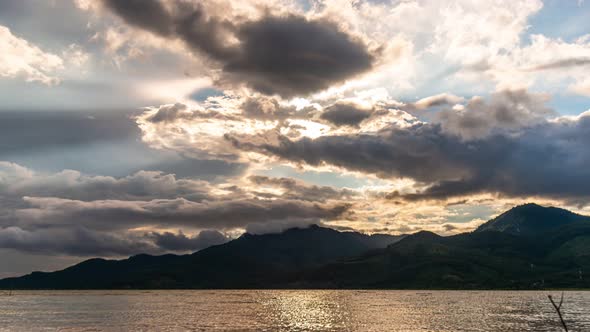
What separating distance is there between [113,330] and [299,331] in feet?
204

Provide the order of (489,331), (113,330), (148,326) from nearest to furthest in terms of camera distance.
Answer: (489,331) → (113,330) → (148,326)

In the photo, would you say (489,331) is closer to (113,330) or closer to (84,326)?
(113,330)

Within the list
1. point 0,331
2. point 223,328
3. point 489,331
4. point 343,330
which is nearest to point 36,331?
point 0,331

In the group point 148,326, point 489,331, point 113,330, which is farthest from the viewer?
point 148,326

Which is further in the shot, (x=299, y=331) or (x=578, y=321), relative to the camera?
(x=578, y=321)

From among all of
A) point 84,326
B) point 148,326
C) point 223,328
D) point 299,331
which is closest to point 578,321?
point 299,331

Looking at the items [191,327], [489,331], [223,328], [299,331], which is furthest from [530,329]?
[191,327]

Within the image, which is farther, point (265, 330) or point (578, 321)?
point (578, 321)

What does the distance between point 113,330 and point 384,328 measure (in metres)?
91.6

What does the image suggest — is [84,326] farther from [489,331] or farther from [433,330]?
[489,331]

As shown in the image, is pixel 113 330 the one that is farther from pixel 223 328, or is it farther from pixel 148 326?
pixel 223 328

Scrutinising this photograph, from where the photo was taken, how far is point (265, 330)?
169 meters

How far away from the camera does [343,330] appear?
563ft

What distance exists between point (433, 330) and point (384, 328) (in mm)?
17571
